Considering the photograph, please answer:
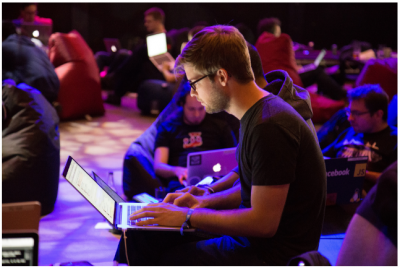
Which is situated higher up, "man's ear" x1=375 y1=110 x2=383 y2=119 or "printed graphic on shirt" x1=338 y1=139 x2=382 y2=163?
"man's ear" x1=375 y1=110 x2=383 y2=119

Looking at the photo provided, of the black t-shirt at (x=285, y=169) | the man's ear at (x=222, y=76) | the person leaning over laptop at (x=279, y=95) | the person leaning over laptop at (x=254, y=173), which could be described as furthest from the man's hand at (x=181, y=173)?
the man's ear at (x=222, y=76)

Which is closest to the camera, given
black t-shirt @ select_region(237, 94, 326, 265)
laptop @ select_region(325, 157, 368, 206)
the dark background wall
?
black t-shirt @ select_region(237, 94, 326, 265)

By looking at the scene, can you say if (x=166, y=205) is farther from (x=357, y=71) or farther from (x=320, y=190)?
(x=357, y=71)

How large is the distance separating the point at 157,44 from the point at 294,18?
25.5 ft

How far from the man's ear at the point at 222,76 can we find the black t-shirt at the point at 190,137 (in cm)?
156

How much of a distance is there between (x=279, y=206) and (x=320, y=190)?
0.17 m

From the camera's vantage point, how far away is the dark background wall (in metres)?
11.7

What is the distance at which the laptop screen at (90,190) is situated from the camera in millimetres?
1423

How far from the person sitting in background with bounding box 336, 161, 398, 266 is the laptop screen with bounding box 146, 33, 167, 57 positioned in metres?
4.86

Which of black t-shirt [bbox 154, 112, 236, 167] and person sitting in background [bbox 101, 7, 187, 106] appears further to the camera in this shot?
person sitting in background [bbox 101, 7, 187, 106]

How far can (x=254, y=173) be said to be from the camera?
1146 millimetres

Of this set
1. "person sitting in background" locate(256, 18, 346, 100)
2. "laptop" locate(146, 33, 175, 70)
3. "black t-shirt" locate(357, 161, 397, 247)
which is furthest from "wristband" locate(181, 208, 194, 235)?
"laptop" locate(146, 33, 175, 70)

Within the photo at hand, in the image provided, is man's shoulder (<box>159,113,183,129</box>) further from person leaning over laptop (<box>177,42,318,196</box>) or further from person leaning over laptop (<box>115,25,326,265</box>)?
person leaning over laptop (<box>115,25,326,265</box>)

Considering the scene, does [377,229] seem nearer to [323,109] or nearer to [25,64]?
[25,64]
